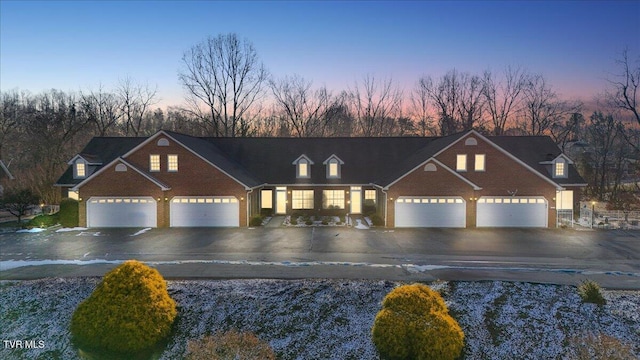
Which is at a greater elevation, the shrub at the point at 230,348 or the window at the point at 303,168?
the window at the point at 303,168

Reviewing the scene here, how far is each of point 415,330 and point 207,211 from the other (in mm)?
18539

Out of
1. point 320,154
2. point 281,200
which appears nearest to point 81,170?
point 281,200

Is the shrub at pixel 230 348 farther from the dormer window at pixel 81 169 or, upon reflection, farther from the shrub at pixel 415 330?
the dormer window at pixel 81 169

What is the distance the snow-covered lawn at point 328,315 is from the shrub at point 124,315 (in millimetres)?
831

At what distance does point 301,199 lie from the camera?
28.6m

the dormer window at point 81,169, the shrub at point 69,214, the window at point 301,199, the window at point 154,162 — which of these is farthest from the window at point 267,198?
the dormer window at point 81,169

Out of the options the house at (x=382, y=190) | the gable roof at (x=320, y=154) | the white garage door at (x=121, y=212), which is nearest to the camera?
the house at (x=382, y=190)

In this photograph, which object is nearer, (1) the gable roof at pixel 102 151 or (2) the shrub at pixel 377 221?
(2) the shrub at pixel 377 221

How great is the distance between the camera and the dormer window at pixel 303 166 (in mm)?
28516

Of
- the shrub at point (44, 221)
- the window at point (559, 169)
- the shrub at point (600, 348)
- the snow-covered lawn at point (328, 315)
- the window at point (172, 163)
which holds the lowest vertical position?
the shrub at point (600, 348)

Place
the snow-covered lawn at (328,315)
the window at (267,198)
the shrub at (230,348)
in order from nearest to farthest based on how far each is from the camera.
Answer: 1. the shrub at (230,348)
2. the snow-covered lawn at (328,315)
3. the window at (267,198)

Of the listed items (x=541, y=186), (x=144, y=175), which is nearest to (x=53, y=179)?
(x=144, y=175)

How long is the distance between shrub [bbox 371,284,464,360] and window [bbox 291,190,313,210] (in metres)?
19.5

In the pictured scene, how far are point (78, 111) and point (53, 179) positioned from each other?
13.5m
